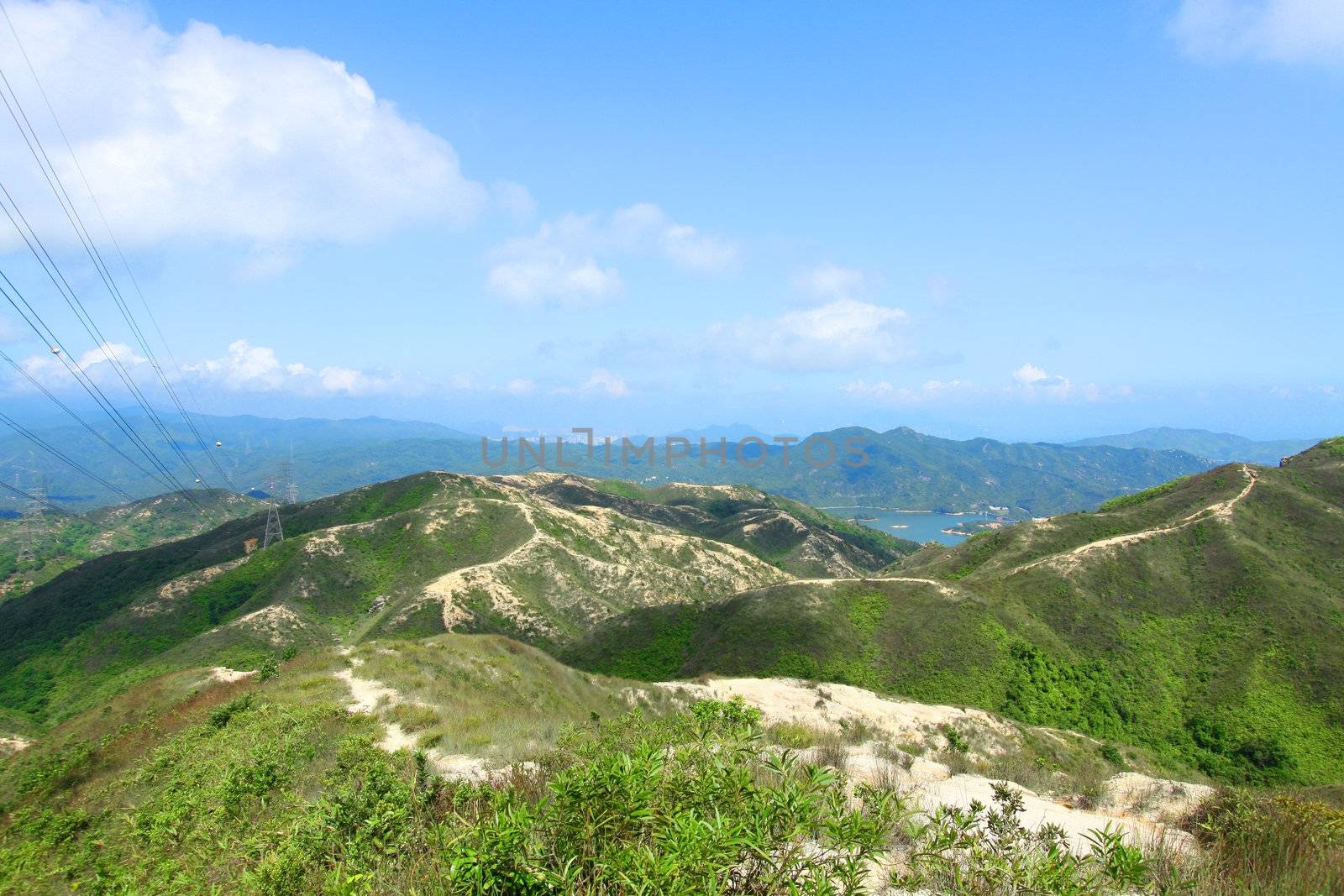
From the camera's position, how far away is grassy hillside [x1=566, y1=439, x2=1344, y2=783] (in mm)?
49469

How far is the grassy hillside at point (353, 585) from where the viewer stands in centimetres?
7731

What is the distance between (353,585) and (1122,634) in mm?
102945

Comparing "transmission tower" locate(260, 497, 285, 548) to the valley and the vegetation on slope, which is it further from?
the vegetation on slope

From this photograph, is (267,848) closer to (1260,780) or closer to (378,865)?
(378,865)

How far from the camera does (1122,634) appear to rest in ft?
193

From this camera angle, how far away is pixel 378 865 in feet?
21.9

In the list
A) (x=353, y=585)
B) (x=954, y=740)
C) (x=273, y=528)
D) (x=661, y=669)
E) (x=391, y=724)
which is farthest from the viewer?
(x=273, y=528)

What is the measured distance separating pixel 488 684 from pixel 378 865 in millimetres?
24332

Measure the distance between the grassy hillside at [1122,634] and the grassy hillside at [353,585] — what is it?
22.7 meters

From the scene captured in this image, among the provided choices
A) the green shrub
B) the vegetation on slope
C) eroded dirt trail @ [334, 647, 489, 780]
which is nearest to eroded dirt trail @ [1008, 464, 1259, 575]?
the green shrub

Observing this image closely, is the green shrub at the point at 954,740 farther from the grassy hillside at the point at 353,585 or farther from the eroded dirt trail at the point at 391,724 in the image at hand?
the grassy hillside at the point at 353,585

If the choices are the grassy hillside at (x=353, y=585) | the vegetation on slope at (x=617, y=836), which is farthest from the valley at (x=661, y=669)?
the grassy hillside at (x=353, y=585)

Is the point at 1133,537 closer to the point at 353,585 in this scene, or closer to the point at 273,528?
the point at 353,585

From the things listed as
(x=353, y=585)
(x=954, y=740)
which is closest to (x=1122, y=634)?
(x=954, y=740)
